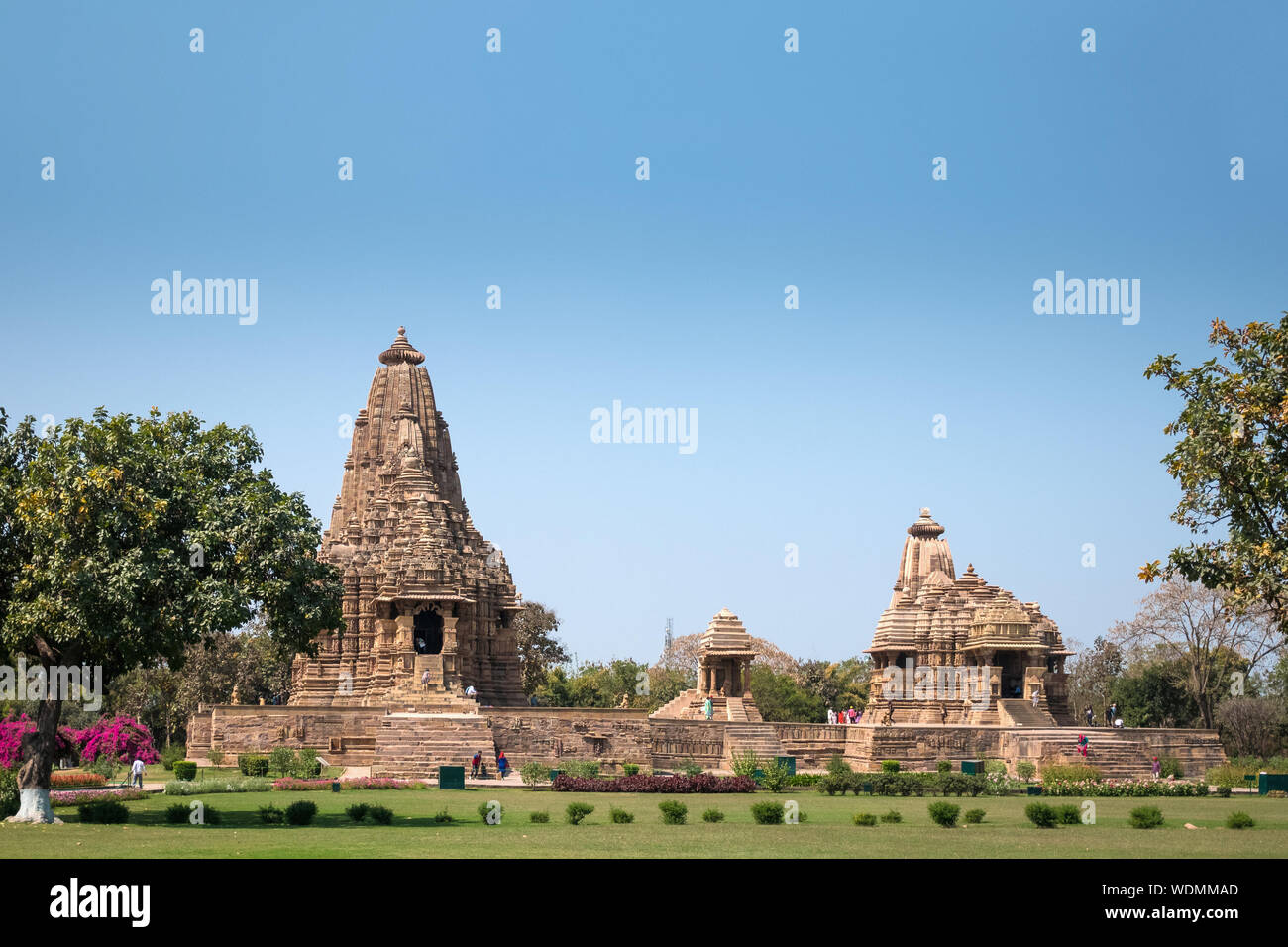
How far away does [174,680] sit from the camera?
59.7 meters

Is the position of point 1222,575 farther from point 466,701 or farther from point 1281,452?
point 466,701

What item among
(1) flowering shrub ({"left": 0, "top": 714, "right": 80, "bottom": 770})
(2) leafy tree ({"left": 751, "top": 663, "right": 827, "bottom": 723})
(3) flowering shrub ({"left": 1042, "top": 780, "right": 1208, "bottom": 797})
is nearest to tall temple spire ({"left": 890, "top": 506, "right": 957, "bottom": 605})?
(2) leafy tree ({"left": 751, "top": 663, "right": 827, "bottom": 723})

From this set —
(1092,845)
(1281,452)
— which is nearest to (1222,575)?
(1281,452)

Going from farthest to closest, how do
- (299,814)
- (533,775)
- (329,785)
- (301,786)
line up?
(533,775) → (329,785) → (301,786) → (299,814)

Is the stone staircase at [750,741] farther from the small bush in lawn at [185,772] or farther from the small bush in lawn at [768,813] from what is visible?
the small bush in lawn at [768,813]

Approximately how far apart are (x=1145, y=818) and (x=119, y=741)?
84.6 feet

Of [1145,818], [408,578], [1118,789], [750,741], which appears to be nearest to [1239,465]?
[1145,818]

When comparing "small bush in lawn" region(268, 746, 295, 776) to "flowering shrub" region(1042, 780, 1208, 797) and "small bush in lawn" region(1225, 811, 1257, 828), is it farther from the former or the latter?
→ "small bush in lawn" region(1225, 811, 1257, 828)

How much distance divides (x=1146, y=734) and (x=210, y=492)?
34077 mm

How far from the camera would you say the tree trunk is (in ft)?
79.2

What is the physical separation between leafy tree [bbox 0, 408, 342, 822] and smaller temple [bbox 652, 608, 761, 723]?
24.8 meters

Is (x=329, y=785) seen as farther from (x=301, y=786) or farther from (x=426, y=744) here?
(x=426, y=744)

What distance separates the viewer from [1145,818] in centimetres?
2434

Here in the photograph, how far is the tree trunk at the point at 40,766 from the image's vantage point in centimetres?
2414
